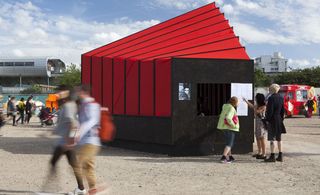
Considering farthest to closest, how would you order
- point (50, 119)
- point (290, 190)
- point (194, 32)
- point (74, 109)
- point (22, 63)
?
point (22, 63), point (50, 119), point (194, 32), point (290, 190), point (74, 109)

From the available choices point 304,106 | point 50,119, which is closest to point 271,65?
point 304,106

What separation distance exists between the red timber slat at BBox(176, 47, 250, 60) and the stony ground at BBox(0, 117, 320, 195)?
2473 millimetres

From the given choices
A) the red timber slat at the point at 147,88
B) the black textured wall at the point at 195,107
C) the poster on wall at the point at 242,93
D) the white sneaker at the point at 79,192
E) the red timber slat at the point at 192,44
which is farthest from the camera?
the red timber slat at the point at 192,44

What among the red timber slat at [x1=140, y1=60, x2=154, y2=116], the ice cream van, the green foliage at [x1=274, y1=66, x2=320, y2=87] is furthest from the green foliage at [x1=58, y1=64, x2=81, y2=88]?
the red timber slat at [x1=140, y1=60, x2=154, y2=116]

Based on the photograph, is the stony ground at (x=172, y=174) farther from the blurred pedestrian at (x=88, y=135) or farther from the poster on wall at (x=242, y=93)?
the poster on wall at (x=242, y=93)

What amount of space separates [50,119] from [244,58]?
13993 mm

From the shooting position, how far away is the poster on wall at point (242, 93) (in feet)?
36.6

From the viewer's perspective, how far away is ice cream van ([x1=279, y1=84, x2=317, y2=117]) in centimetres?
2917

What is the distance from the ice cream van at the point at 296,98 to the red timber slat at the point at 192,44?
1808 cm

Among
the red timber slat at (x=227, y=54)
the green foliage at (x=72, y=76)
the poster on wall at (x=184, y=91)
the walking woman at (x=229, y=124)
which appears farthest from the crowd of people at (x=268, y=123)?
the green foliage at (x=72, y=76)

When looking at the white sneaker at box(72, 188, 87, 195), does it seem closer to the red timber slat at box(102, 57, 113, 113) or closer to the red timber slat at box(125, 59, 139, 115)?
the red timber slat at box(125, 59, 139, 115)

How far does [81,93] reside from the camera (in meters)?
6.37

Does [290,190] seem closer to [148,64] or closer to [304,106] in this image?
[148,64]

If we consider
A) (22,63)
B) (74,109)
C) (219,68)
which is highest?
(22,63)
